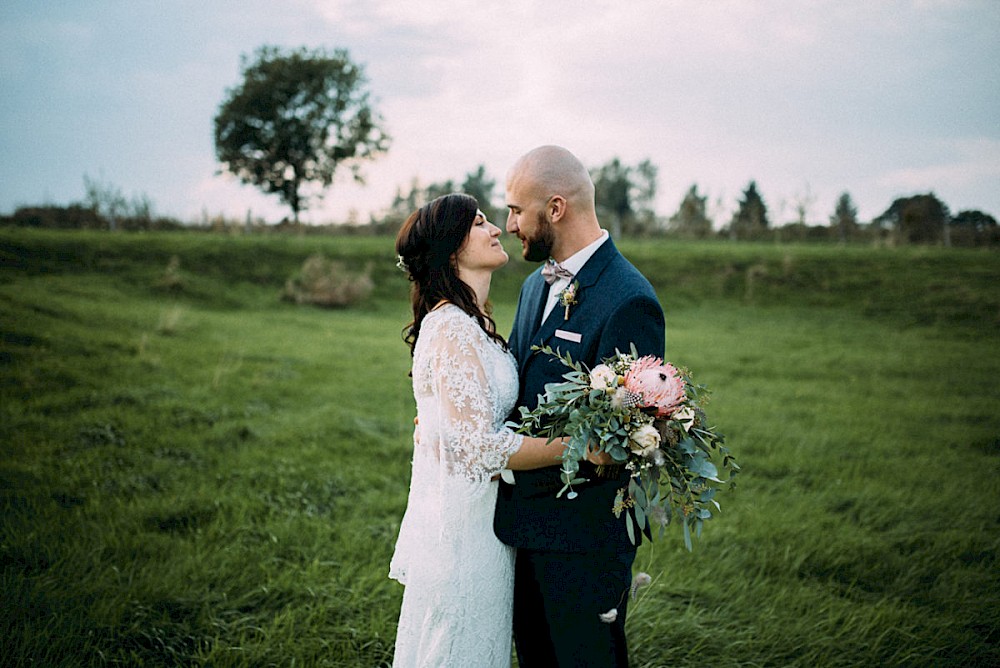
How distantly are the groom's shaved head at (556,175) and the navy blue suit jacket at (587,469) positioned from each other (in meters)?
0.46

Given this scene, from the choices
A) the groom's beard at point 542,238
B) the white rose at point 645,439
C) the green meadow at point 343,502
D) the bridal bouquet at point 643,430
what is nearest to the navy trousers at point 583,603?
the bridal bouquet at point 643,430

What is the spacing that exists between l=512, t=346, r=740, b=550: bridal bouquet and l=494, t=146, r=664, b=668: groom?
0.89ft

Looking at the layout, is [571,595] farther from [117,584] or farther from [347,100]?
[347,100]

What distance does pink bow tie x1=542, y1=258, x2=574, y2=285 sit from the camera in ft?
10.1

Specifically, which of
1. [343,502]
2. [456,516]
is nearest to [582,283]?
[456,516]

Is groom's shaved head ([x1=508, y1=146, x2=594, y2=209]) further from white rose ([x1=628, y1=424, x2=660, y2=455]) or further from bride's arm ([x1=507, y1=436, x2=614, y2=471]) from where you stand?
white rose ([x1=628, y1=424, x2=660, y2=455])

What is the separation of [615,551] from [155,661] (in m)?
2.73

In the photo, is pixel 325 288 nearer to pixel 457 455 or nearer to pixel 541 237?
pixel 541 237

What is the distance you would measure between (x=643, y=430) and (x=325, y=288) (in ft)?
62.5

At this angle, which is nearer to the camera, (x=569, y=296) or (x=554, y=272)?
(x=569, y=296)

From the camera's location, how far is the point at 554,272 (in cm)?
309

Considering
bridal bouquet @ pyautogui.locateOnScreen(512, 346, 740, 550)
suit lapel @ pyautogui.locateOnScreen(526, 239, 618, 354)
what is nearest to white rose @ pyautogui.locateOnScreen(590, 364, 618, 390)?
bridal bouquet @ pyautogui.locateOnScreen(512, 346, 740, 550)

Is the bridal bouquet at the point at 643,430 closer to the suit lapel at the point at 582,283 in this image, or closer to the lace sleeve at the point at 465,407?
the lace sleeve at the point at 465,407

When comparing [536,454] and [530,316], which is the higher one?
[530,316]
